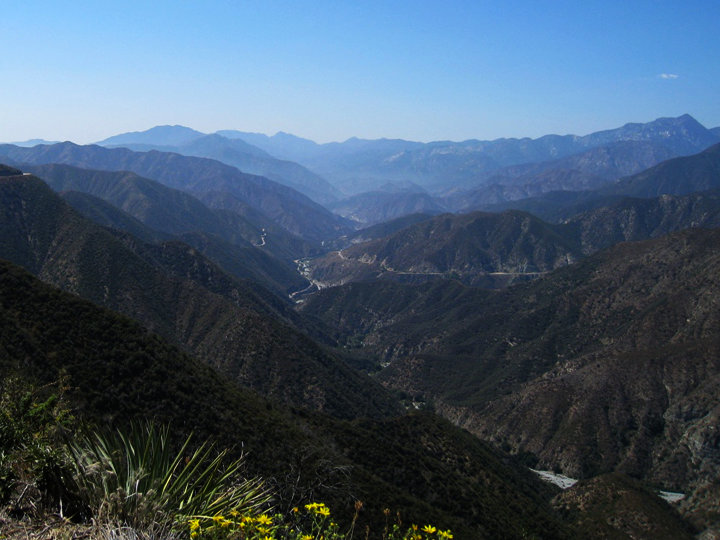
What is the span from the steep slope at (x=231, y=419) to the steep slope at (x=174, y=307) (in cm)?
3002

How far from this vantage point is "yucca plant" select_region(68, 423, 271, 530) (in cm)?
763

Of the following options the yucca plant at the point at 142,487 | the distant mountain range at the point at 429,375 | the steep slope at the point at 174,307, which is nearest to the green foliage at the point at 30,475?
the yucca plant at the point at 142,487

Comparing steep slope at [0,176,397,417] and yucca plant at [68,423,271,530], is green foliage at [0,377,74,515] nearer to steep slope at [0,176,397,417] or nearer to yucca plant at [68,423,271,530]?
yucca plant at [68,423,271,530]

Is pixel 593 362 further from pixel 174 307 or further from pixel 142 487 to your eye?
pixel 142 487

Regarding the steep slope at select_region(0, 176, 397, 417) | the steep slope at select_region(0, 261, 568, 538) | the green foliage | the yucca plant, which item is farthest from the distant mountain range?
the green foliage

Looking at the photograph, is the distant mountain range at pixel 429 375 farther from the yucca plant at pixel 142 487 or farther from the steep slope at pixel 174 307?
the yucca plant at pixel 142 487

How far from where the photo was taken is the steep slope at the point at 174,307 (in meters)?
85.0

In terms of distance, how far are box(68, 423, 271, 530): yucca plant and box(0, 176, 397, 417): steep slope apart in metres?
71.5

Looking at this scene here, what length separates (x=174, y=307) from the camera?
332ft

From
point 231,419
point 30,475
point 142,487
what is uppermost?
point 30,475

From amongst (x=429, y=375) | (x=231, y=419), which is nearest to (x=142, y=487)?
(x=231, y=419)

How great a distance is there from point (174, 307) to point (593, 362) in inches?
3061

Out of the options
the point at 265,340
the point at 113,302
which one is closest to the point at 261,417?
the point at 265,340

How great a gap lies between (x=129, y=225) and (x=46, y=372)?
173853mm
